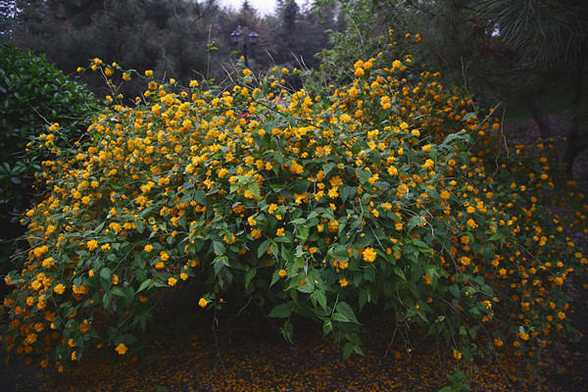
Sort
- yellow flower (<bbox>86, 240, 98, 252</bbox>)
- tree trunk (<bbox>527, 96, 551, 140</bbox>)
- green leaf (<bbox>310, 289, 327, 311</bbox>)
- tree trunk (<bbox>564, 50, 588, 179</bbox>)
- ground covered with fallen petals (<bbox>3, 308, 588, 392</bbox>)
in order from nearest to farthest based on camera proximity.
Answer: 1. green leaf (<bbox>310, 289, 327, 311</bbox>)
2. yellow flower (<bbox>86, 240, 98, 252</bbox>)
3. ground covered with fallen petals (<bbox>3, 308, 588, 392</bbox>)
4. tree trunk (<bbox>564, 50, 588, 179</bbox>)
5. tree trunk (<bbox>527, 96, 551, 140</bbox>)

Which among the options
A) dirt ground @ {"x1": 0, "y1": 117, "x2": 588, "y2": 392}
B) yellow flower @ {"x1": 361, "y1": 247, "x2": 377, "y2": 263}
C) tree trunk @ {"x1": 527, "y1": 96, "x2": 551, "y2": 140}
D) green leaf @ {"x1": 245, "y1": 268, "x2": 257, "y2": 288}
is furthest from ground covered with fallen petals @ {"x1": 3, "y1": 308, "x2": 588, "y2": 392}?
tree trunk @ {"x1": 527, "y1": 96, "x2": 551, "y2": 140}

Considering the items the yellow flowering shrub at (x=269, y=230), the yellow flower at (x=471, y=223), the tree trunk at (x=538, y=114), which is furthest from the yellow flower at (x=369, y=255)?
the tree trunk at (x=538, y=114)

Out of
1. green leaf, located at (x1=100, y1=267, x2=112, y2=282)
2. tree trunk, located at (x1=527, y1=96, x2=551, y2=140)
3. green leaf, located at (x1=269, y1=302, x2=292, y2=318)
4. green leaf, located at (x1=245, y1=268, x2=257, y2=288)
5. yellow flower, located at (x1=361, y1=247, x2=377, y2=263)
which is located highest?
tree trunk, located at (x1=527, y1=96, x2=551, y2=140)

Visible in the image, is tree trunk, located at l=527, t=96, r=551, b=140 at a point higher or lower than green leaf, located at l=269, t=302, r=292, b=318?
higher

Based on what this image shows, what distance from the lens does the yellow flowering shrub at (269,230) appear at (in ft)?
6.15

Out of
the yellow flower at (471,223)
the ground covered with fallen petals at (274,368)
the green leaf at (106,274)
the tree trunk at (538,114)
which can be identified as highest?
the tree trunk at (538,114)

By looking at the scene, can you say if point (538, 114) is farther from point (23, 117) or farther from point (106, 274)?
point (23, 117)

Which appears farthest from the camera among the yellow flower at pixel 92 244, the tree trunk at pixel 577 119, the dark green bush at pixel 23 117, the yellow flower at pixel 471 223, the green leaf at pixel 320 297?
the tree trunk at pixel 577 119

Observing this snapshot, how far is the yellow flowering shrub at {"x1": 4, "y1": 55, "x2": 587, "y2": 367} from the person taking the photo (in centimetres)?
187

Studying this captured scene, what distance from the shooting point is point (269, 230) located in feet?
6.44

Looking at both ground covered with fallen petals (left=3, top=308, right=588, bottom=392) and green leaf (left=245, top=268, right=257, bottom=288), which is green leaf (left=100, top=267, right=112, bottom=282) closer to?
green leaf (left=245, top=268, right=257, bottom=288)

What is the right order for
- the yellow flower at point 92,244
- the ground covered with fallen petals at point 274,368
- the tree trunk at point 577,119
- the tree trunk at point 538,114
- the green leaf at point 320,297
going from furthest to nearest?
the tree trunk at point 538,114
the tree trunk at point 577,119
the ground covered with fallen petals at point 274,368
the yellow flower at point 92,244
the green leaf at point 320,297

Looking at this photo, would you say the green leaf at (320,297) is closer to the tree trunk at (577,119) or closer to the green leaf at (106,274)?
the green leaf at (106,274)

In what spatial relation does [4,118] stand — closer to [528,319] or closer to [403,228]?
[403,228]
